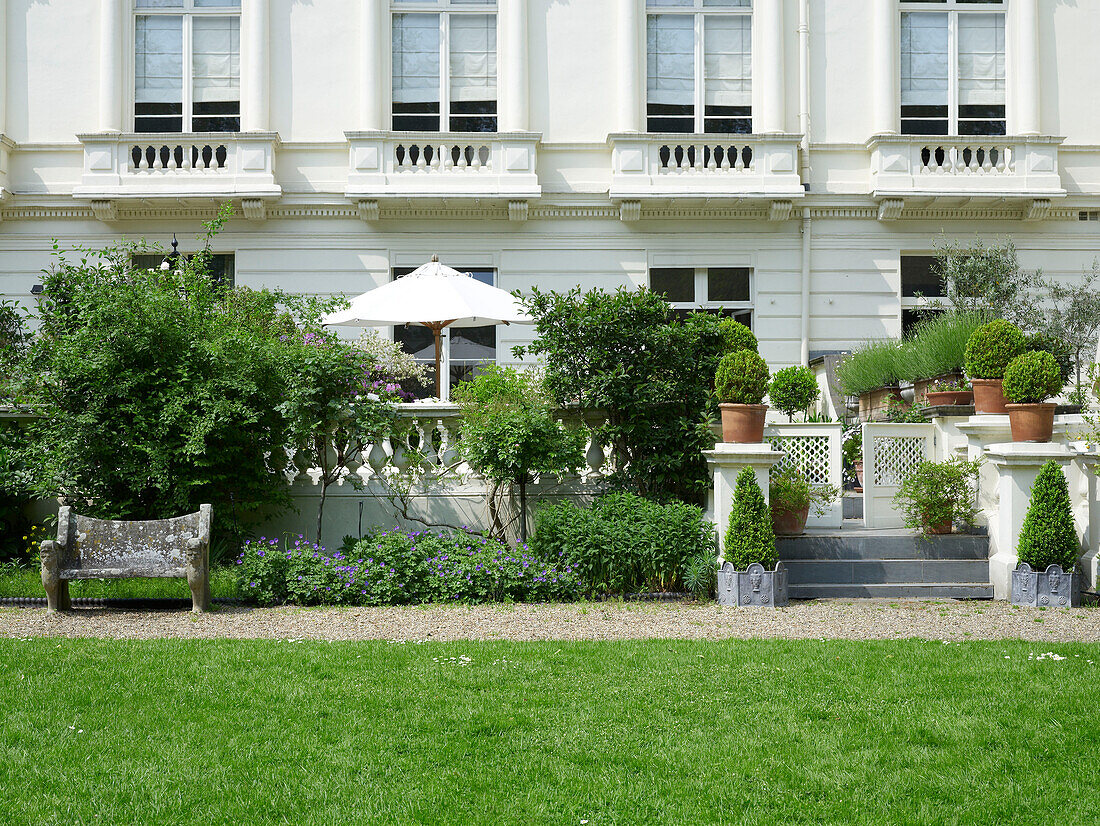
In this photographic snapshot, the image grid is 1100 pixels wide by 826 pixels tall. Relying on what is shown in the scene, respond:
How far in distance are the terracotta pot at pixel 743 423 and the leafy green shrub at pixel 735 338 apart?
104cm

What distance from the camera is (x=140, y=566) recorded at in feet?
27.2

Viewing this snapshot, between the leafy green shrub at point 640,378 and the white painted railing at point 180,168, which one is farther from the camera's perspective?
the white painted railing at point 180,168

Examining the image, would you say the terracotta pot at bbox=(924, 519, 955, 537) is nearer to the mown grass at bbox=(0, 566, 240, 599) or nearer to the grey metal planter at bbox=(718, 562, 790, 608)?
the grey metal planter at bbox=(718, 562, 790, 608)

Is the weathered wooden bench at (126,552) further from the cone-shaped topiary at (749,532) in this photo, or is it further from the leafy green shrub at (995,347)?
the leafy green shrub at (995,347)

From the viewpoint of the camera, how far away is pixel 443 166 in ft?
55.3

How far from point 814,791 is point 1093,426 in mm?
6398

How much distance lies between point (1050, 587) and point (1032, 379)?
1857 millimetres

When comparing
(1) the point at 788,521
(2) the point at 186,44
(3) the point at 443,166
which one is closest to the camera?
(1) the point at 788,521

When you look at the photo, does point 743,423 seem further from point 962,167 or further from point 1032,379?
point 962,167

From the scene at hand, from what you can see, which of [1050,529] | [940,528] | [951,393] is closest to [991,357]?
[951,393]

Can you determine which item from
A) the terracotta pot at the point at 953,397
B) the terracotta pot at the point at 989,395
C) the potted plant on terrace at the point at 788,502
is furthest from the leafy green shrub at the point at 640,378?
the terracotta pot at the point at 953,397

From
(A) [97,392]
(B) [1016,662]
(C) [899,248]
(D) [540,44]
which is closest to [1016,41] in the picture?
(C) [899,248]

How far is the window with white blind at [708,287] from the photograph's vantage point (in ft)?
57.1

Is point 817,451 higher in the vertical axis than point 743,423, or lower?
lower
